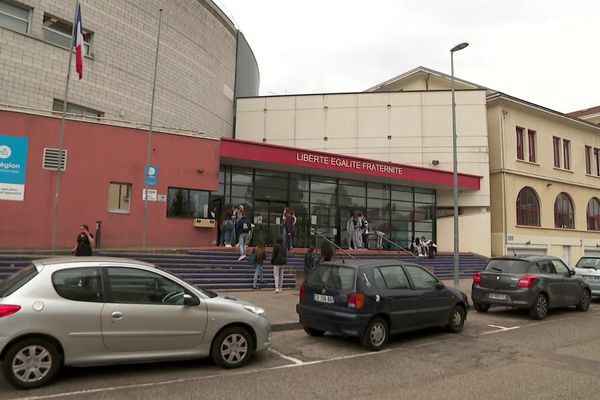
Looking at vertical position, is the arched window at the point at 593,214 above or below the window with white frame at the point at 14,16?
below

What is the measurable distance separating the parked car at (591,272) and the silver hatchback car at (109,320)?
12310 mm

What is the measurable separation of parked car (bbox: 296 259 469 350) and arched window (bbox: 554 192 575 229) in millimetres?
26065

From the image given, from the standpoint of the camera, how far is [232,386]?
17.6 feet

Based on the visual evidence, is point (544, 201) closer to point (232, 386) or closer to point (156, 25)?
point (156, 25)

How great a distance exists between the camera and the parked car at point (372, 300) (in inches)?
288

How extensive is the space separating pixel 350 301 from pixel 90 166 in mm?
12121

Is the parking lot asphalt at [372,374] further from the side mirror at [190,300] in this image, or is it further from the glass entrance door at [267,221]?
the glass entrance door at [267,221]

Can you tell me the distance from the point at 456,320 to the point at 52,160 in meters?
13.5

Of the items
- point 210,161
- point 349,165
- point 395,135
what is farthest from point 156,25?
point 395,135

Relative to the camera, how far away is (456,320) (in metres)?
8.96

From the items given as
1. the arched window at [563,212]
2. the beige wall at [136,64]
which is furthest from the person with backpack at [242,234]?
the arched window at [563,212]

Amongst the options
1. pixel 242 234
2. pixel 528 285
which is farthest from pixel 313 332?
pixel 242 234

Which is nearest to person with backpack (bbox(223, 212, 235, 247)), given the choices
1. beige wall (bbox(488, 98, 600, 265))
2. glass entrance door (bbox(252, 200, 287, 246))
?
glass entrance door (bbox(252, 200, 287, 246))

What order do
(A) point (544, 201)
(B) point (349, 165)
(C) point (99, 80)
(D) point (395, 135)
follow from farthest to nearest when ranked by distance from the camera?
(A) point (544, 201) → (D) point (395, 135) → (B) point (349, 165) → (C) point (99, 80)
